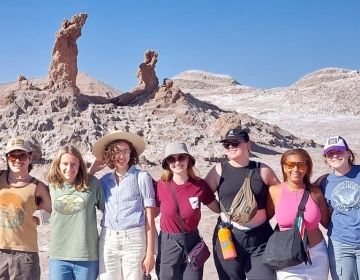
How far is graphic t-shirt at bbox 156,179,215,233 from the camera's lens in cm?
402

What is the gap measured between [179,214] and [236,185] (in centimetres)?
50

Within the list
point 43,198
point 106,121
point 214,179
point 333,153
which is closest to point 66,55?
point 106,121

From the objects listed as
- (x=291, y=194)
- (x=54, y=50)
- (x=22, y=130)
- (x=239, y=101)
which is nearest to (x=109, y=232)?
(x=291, y=194)

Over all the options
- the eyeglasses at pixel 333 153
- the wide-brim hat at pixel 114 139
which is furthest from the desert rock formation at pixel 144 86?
the eyeglasses at pixel 333 153

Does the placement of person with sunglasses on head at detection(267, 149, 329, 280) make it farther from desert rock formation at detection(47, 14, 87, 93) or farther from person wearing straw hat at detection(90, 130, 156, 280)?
desert rock formation at detection(47, 14, 87, 93)

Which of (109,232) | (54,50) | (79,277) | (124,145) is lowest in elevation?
(79,277)

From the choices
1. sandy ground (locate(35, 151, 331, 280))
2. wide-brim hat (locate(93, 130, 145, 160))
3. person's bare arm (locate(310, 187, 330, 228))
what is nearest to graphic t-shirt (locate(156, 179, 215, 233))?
wide-brim hat (locate(93, 130, 145, 160))

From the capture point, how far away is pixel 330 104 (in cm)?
4153

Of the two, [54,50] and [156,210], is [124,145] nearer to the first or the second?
[156,210]

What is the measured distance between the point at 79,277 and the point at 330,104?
39.9 m

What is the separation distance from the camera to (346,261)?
3.87m

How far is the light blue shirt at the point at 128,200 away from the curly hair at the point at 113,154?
0.49ft

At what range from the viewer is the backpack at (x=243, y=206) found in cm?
391

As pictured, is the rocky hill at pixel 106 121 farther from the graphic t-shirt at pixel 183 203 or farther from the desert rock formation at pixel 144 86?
the graphic t-shirt at pixel 183 203
